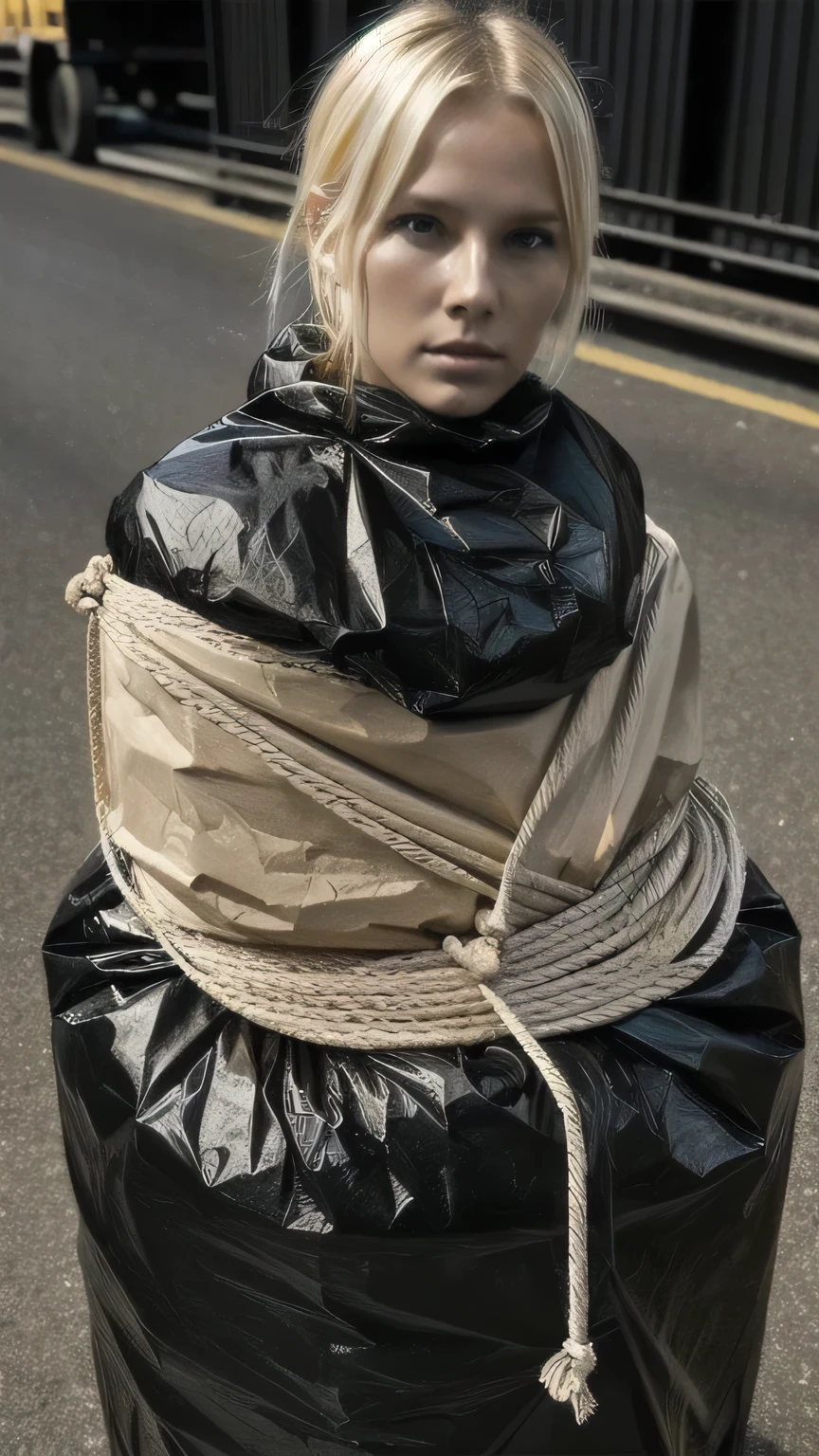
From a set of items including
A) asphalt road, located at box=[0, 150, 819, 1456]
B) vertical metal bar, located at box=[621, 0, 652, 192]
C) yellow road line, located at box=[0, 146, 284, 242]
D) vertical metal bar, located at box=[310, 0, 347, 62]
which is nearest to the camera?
asphalt road, located at box=[0, 150, 819, 1456]

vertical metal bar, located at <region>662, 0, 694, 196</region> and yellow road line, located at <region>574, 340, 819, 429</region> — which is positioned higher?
vertical metal bar, located at <region>662, 0, 694, 196</region>

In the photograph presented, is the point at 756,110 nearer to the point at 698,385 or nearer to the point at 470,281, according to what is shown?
the point at 698,385

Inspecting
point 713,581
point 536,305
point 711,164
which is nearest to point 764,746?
point 713,581

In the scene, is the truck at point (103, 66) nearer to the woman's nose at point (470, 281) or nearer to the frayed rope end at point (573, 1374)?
the woman's nose at point (470, 281)

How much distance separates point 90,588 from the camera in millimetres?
1270

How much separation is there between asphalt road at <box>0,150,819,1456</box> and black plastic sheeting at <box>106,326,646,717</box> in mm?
663

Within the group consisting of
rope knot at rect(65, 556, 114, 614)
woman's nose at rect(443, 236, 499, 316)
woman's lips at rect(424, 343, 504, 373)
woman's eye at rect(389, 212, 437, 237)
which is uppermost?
woman's eye at rect(389, 212, 437, 237)

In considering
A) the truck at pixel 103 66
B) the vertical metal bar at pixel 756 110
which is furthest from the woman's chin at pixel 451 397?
the truck at pixel 103 66

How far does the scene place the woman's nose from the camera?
3.92ft

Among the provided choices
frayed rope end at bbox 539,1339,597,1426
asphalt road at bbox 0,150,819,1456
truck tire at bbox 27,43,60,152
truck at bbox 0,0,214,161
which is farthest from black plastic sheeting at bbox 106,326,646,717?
truck tire at bbox 27,43,60,152

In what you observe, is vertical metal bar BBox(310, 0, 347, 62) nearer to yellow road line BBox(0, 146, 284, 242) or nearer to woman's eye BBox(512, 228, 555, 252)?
yellow road line BBox(0, 146, 284, 242)

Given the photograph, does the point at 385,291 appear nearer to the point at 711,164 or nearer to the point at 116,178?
the point at 711,164

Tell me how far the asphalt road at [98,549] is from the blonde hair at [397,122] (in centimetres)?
95

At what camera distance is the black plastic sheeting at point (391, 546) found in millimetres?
1127
